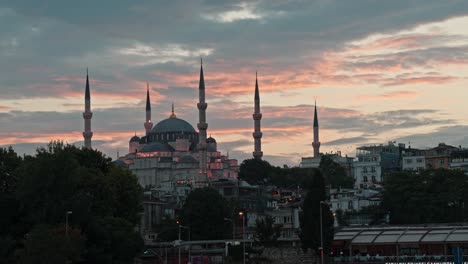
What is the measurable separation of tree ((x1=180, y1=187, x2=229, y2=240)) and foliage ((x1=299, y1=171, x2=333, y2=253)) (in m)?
15.8

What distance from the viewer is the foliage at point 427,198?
108m

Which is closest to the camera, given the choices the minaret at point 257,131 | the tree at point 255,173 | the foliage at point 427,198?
the foliage at point 427,198

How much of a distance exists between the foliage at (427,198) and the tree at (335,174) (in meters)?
47.7

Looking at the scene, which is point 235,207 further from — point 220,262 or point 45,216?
point 45,216

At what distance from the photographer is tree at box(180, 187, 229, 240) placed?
9825 cm

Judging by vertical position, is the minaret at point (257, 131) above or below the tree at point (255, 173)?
above

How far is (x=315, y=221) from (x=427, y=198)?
29781 mm

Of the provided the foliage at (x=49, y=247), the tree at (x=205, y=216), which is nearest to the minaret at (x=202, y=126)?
the tree at (x=205, y=216)

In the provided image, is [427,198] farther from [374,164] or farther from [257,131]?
[257,131]

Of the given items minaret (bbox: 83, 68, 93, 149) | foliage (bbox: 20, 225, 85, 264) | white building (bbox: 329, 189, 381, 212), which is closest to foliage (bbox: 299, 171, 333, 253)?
foliage (bbox: 20, 225, 85, 264)

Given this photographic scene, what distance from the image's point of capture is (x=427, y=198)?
10956 centimetres

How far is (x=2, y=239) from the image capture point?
2653 inches

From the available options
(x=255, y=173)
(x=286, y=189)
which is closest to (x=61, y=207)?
(x=286, y=189)

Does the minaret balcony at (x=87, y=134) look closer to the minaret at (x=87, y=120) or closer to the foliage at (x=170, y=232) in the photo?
the minaret at (x=87, y=120)
